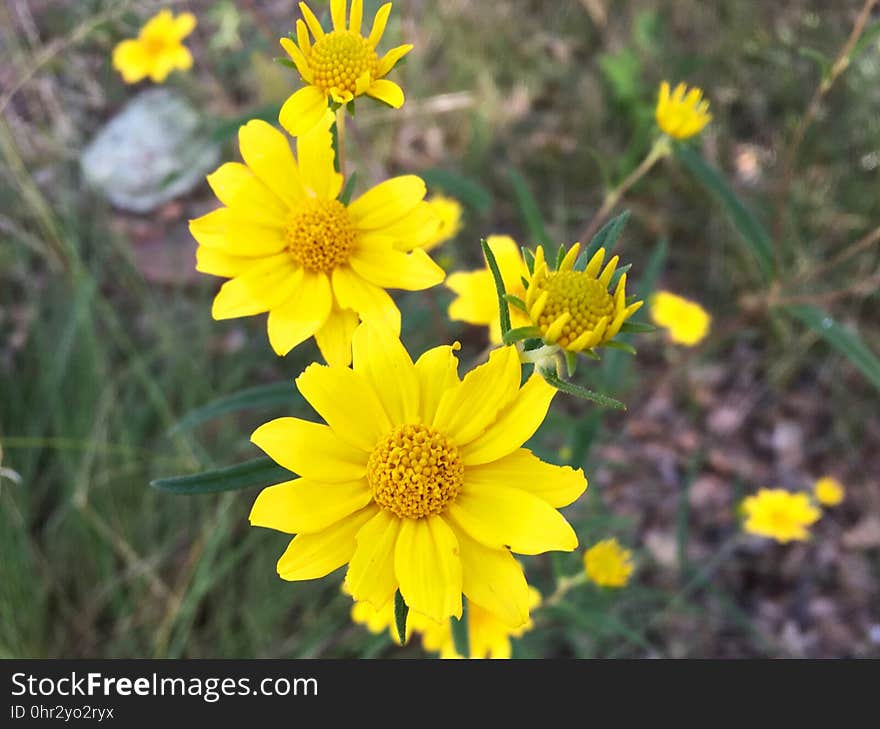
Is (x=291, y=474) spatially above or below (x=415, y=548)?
above

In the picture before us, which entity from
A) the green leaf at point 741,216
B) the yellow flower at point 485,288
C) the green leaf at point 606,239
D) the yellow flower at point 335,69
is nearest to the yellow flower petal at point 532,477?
the green leaf at point 606,239

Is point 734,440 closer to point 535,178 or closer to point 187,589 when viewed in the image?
point 535,178

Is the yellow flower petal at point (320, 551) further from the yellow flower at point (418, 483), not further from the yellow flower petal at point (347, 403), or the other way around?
the yellow flower petal at point (347, 403)

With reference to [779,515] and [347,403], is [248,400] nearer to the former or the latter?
[347,403]

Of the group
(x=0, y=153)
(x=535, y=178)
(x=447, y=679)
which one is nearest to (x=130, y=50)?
(x=0, y=153)

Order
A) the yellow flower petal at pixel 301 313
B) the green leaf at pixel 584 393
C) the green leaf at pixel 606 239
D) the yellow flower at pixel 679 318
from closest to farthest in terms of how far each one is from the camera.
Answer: the green leaf at pixel 584 393 < the green leaf at pixel 606 239 < the yellow flower petal at pixel 301 313 < the yellow flower at pixel 679 318

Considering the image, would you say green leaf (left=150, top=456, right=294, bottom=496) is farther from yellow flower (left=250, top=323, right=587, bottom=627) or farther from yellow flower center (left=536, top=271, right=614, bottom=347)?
yellow flower center (left=536, top=271, right=614, bottom=347)

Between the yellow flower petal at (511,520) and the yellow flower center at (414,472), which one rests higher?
the yellow flower center at (414,472)

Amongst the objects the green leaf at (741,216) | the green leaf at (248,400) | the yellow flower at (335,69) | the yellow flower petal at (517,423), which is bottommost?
the yellow flower petal at (517,423)
